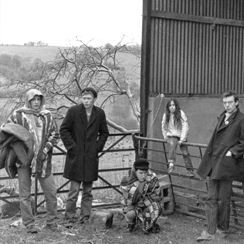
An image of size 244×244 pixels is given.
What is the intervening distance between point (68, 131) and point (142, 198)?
1.25 metres

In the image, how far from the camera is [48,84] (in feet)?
37.9

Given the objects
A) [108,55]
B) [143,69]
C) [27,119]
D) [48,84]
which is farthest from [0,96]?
[27,119]

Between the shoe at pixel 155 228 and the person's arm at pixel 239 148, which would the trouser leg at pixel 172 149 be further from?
the person's arm at pixel 239 148

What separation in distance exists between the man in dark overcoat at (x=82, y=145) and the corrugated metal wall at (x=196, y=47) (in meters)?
2.30

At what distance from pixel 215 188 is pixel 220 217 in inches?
13.9

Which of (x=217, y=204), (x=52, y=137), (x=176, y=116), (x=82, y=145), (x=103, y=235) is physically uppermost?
(x=176, y=116)

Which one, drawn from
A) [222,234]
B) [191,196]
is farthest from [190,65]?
[222,234]

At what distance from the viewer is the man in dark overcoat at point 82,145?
20.4 feet

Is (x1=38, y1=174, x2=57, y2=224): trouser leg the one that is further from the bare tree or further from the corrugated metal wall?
the bare tree

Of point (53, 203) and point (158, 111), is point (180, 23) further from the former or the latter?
point (53, 203)

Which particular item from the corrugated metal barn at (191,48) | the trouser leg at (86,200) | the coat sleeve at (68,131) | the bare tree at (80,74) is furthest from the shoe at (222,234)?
the bare tree at (80,74)

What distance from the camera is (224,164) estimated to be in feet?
18.0

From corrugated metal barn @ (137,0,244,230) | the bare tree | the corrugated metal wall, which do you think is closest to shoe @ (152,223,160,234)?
corrugated metal barn @ (137,0,244,230)

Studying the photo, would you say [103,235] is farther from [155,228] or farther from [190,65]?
[190,65]
